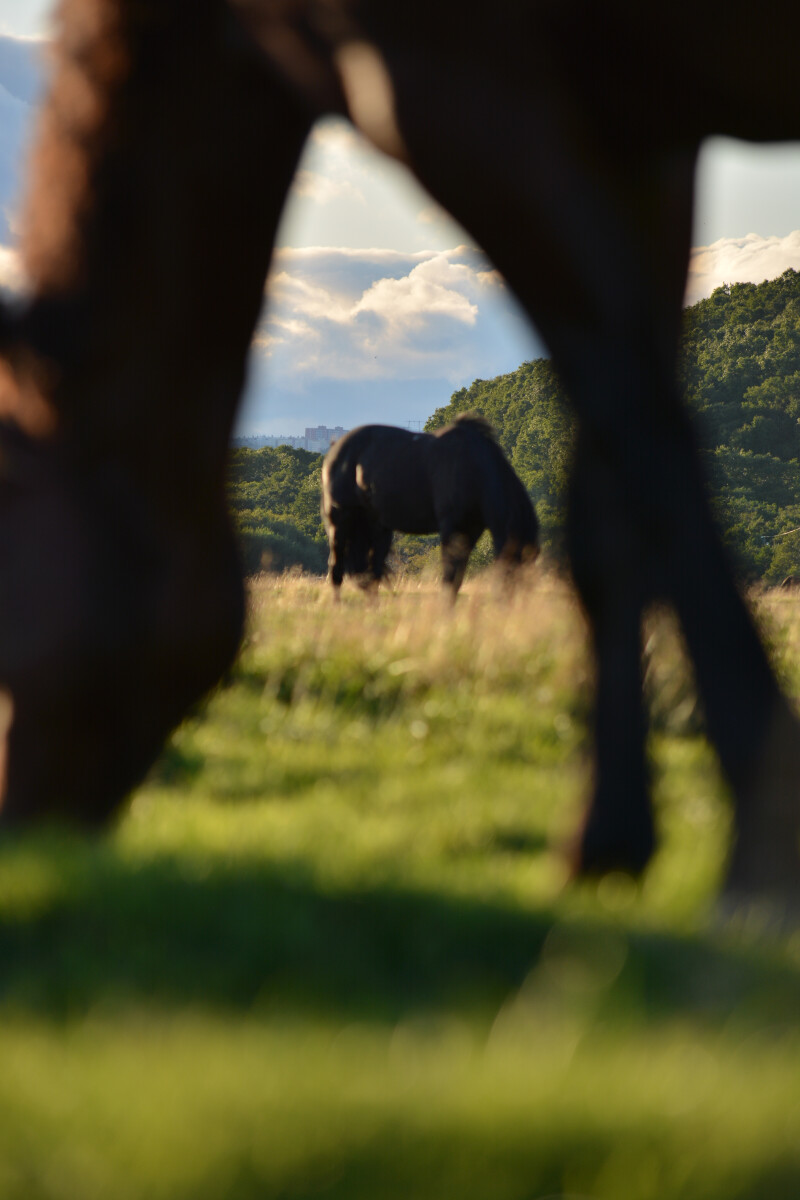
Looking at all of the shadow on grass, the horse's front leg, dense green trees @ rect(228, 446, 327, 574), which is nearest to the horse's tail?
the horse's front leg

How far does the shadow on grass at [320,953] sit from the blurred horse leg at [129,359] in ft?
1.32

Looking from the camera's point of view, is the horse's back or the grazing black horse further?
the horse's back

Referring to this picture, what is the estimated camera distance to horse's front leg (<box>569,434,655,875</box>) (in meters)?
1.88

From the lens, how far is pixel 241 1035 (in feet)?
4.12

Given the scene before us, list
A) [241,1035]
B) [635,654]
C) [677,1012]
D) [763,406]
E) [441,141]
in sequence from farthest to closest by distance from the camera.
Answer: [763,406]
[635,654]
[441,141]
[677,1012]
[241,1035]

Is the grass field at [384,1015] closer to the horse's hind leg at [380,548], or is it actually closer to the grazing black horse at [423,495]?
the grazing black horse at [423,495]

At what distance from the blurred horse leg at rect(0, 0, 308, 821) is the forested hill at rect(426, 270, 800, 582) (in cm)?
4293

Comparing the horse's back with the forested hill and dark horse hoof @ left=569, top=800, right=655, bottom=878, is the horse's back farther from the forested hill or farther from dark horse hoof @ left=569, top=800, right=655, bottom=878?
the forested hill

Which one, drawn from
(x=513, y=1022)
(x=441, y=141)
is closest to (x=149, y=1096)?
(x=513, y=1022)

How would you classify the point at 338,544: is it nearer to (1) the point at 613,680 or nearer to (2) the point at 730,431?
(1) the point at 613,680

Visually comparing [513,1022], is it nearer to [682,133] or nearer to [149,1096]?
[149,1096]

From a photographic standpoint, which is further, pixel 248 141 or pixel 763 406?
pixel 763 406

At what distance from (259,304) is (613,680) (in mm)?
1280

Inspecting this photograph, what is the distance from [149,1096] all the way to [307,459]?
256 ft
